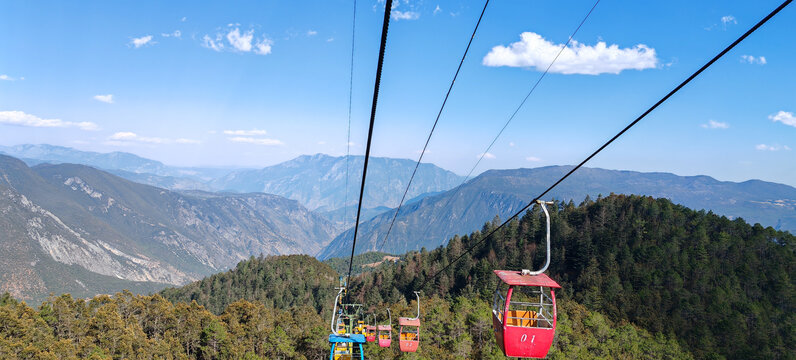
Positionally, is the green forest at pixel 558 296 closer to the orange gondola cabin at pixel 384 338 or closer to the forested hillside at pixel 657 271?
the forested hillside at pixel 657 271

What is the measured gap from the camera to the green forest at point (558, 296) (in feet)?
204

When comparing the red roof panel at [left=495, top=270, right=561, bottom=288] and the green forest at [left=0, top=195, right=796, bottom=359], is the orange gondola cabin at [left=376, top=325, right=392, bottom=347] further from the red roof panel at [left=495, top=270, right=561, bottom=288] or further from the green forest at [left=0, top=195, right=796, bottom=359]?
the red roof panel at [left=495, top=270, right=561, bottom=288]

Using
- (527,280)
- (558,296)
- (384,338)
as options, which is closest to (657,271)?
(558,296)

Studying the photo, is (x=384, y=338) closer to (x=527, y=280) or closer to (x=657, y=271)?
(x=527, y=280)

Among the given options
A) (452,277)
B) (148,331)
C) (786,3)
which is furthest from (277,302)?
(786,3)

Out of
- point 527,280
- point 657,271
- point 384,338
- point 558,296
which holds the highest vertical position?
point 527,280

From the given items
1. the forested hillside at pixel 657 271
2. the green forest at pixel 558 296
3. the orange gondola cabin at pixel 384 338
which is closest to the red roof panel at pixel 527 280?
the orange gondola cabin at pixel 384 338

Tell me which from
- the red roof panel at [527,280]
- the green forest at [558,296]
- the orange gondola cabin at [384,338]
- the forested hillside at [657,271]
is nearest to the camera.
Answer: the red roof panel at [527,280]

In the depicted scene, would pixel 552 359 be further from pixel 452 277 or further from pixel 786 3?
pixel 452 277

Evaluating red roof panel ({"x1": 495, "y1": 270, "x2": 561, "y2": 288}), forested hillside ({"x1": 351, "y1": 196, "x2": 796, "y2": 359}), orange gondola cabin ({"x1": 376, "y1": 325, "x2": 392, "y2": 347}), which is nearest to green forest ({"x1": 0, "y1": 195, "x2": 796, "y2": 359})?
forested hillside ({"x1": 351, "y1": 196, "x2": 796, "y2": 359})

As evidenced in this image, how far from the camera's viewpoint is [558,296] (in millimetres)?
123375

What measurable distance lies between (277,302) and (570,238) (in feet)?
379

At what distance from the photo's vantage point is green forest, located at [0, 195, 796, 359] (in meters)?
62.2

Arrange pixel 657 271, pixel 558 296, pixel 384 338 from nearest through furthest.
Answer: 1. pixel 384 338
2. pixel 558 296
3. pixel 657 271
